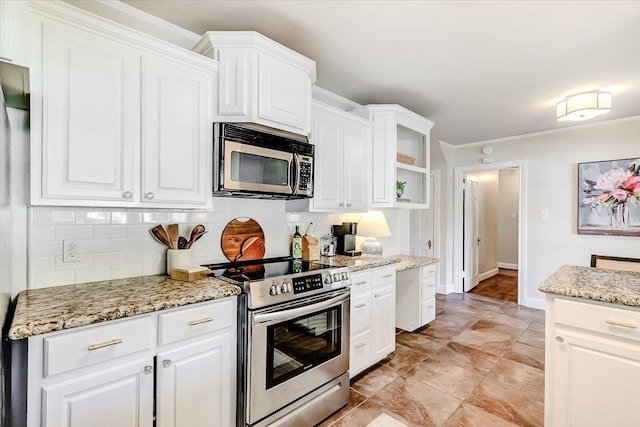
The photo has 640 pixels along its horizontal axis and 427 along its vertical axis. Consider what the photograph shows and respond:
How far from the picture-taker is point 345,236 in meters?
3.20

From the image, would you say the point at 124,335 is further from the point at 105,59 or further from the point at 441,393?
the point at 441,393

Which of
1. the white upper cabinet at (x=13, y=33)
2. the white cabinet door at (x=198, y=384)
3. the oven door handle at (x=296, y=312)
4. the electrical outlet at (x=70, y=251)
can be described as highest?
the white upper cabinet at (x=13, y=33)

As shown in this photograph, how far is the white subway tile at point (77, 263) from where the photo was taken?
65.1 inches

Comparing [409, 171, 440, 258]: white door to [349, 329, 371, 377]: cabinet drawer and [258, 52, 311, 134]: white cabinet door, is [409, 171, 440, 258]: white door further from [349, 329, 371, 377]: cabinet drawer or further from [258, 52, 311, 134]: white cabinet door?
[258, 52, 311, 134]: white cabinet door

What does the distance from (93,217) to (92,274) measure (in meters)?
0.33

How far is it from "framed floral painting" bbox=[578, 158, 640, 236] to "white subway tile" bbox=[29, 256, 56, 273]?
553cm

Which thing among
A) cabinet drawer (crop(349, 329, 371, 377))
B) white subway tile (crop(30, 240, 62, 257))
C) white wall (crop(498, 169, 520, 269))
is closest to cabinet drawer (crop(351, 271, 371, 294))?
cabinet drawer (crop(349, 329, 371, 377))

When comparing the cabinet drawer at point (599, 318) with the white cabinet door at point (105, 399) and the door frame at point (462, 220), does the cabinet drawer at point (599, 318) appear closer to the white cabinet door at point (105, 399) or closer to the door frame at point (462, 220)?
the white cabinet door at point (105, 399)

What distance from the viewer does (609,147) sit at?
12.9ft

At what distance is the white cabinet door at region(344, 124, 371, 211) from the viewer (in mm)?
2889

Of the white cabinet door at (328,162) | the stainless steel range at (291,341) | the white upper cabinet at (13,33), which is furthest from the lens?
the white cabinet door at (328,162)

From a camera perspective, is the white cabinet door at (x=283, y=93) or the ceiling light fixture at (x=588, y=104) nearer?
the white cabinet door at (x=283, y=93)

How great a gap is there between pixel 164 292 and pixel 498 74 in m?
3.10

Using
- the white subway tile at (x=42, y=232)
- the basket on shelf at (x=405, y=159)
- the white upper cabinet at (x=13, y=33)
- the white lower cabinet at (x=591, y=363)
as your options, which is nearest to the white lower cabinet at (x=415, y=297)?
the basket on shelf at (x=405, y=159)
